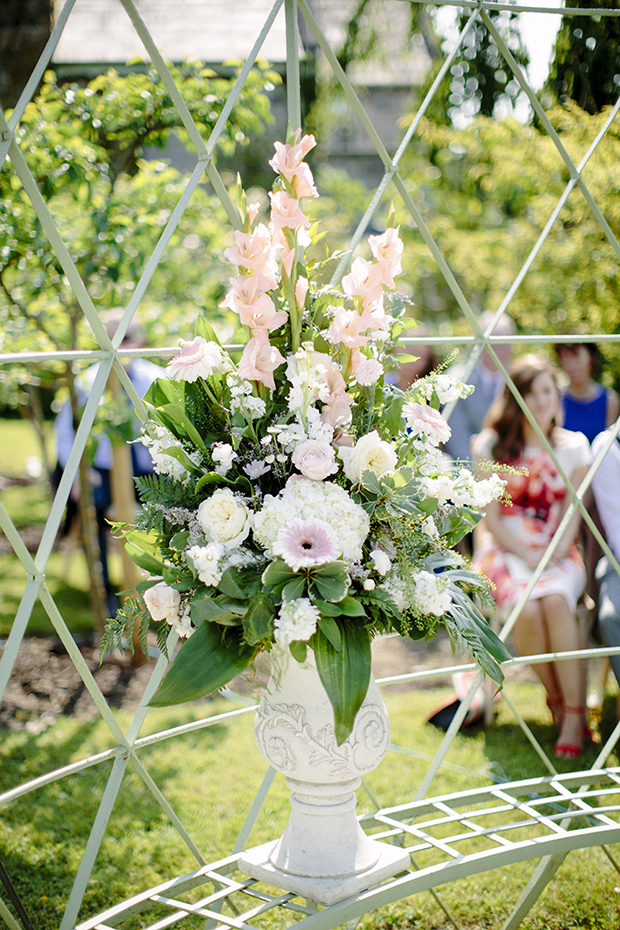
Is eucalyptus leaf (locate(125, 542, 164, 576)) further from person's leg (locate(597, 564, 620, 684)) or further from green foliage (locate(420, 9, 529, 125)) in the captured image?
green foliage (locate(420, 9, 529, 125))

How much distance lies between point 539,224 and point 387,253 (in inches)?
166

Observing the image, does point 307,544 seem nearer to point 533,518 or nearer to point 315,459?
point 315,459

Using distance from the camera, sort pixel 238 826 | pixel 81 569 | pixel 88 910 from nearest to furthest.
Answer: pixel 88 910 < pixel 238 826 < pixel 81 569

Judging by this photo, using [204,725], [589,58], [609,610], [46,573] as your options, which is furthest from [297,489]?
[46,573]

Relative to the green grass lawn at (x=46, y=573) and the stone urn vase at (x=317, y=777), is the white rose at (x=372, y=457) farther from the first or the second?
the green grass lawn at (x=46, y=573)

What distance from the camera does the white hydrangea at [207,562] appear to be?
3.78ft

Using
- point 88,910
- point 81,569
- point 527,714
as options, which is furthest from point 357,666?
point 81,569

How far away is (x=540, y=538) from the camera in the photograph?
302 cm

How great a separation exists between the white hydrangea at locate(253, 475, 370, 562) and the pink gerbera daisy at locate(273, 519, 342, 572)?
0.02m

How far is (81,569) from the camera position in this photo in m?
5.34

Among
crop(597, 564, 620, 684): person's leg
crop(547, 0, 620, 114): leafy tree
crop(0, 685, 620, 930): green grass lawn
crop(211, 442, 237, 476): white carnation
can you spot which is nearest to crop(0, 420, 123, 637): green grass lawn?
crop(0, 685, 620, 930): green grass lawn

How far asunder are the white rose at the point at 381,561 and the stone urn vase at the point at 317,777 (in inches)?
8.1

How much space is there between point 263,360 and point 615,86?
2885mm

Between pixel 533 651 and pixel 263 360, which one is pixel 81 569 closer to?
pixel 533 651
